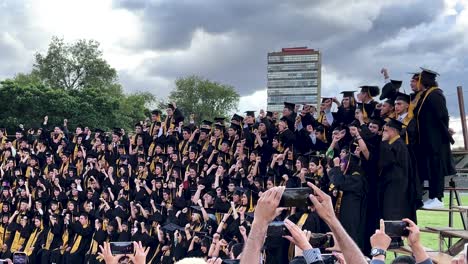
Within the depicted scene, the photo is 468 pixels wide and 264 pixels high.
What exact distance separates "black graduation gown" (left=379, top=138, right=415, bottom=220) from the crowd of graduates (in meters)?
0.01

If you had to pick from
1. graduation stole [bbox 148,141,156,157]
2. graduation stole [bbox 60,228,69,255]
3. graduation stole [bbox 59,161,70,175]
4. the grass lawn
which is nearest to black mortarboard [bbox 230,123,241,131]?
graduation stole [bbox 148,141,156,157]

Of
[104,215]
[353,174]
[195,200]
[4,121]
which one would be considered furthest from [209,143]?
[4,121]

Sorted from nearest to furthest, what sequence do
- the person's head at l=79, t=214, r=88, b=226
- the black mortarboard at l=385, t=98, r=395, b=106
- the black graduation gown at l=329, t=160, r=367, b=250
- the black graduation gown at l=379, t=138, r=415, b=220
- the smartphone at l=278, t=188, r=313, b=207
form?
the smartphone at l=278, t=188, r=313, b=207
the black graduation gown at l=379, t=138, r=415, b=220
the black graduation gown at l=329, t=160, r=367, b=250
the black mortarboard at l=385, t=98, r=395, b=106
the person's head at l=79, t=214, r=88, b=226

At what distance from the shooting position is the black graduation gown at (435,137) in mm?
6305

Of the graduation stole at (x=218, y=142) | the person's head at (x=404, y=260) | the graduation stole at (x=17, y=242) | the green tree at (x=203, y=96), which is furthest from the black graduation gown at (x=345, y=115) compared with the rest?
the green tree at (x=203, y=96)

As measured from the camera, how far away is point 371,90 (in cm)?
732

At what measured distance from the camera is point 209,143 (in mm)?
11273

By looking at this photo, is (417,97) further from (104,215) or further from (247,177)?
(104,215)

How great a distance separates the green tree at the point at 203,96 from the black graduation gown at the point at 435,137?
42.3m

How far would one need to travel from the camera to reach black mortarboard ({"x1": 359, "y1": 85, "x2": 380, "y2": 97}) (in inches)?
287

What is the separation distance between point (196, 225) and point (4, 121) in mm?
22347

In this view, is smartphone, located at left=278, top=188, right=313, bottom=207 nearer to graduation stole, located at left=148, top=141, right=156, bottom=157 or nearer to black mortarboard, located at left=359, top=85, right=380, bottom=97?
black mortarboard, located at left=359, top=85, right=380, bottom=97

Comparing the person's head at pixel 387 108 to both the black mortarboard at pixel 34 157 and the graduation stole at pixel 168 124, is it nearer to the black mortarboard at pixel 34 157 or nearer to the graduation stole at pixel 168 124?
the graduation stole at pixel 168 124

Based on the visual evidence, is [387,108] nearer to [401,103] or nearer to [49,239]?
[401,103]
